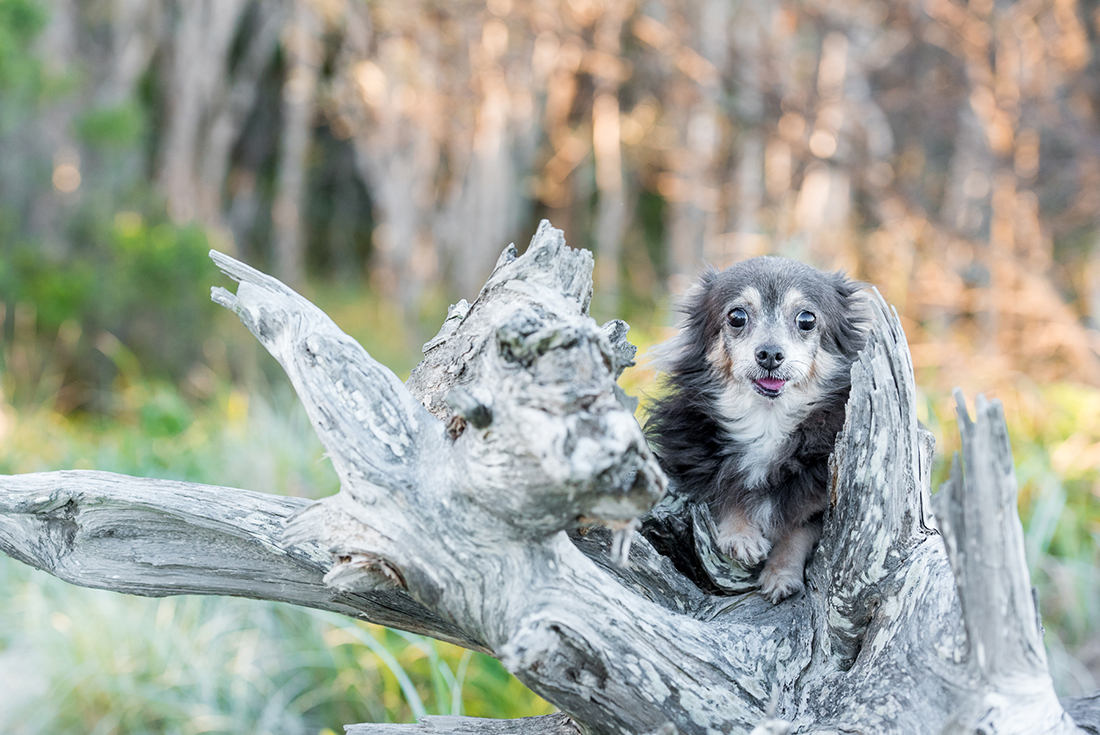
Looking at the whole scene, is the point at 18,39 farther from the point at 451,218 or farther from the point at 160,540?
the point at 451,218

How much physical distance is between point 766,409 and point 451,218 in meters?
8.58

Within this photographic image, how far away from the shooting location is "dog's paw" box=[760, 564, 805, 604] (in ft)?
6.64

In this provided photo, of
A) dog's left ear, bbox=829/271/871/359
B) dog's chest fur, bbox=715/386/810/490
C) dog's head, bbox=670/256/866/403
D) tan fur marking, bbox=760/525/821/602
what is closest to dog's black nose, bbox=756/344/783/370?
dog's head, bbox=670/256/866/403

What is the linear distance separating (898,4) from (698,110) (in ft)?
7.32

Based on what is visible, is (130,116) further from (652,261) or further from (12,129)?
(652,261)

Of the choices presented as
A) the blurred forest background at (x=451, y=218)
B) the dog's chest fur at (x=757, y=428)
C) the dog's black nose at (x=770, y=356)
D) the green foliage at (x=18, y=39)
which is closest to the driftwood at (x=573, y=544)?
the dog's chest fur at (x=757, y=428)

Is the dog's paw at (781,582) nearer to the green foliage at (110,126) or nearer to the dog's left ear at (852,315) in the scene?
the dog's left ear at (852,315)

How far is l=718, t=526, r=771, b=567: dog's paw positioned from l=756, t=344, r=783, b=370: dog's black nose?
1.28 ft

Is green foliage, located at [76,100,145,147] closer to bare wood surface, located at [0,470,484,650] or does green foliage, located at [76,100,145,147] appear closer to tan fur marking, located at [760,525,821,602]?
bare wood surface, located at [0,470,484,650]

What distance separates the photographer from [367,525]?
1.62 m

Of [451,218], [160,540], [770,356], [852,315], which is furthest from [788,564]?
[451,218]

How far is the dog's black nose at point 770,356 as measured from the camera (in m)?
2.12

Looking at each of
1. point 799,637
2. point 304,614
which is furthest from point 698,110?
point 799,637

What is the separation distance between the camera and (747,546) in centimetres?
209
